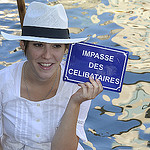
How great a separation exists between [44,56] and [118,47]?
387cm

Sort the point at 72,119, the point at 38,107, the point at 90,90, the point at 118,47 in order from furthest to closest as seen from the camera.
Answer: the point at 118,47, the point at 38,107, the point at 72,119, the point at 90,90

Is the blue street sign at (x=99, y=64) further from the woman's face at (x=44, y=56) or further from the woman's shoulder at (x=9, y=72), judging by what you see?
the woman's shoulder at (x=9, y=72)

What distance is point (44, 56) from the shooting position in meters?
2.18

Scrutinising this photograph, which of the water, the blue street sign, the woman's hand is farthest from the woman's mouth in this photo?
the water

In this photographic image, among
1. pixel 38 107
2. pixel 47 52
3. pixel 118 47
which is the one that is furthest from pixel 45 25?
pixel 118 47

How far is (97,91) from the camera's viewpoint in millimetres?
2146

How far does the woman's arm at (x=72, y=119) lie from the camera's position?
7.06 ft

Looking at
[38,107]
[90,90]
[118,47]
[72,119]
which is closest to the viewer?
[90,90]

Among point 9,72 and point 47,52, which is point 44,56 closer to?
point 47,52

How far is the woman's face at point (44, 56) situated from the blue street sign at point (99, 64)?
11 centimetres

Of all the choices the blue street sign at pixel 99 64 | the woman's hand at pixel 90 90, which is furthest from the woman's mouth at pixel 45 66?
the woman's hand at pixel 90 90

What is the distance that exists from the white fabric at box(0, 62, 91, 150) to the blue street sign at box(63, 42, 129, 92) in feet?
0.91

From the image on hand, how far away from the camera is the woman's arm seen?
84.7 inches

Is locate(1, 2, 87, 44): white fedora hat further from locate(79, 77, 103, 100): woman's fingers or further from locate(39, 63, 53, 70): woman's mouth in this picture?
locate(79, 77, 103, 100): woman's fingers
